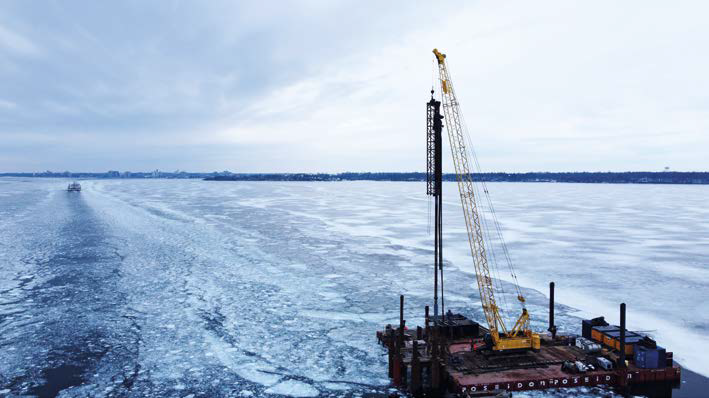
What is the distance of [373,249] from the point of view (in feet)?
140

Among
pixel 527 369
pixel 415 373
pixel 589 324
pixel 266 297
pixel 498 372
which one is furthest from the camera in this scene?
pixel 266 297

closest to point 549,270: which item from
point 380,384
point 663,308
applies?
point 663,308

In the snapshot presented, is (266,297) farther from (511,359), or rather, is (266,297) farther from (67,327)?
(511,359)

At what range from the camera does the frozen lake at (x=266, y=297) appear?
1781 cm

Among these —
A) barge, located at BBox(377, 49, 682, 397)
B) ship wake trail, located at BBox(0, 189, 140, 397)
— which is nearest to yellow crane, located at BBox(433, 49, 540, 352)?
barge, located at BBox(377, 49, 682, 397)

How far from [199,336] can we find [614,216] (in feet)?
226

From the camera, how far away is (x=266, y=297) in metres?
27.4

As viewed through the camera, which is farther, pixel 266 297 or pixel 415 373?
pixel 266 297

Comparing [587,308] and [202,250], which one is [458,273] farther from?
[202,250]

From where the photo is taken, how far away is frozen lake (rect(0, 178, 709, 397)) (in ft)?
58.4

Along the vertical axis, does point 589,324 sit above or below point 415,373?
above

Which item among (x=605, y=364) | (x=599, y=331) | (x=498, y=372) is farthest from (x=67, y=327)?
(x=599, y=331)

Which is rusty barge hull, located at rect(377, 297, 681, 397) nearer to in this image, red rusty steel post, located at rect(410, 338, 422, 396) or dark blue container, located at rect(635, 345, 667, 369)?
red rusty steel post, located at rect(410, 338, 422, 396)

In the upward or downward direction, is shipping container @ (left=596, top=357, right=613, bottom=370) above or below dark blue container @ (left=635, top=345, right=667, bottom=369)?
below
